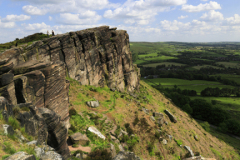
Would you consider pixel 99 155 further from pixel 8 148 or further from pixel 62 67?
pixel 62 67

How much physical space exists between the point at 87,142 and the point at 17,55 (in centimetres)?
1686

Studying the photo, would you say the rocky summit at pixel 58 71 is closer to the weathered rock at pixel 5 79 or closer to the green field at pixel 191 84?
the weathered rock at pixel 5 79

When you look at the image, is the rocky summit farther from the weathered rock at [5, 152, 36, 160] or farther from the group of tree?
the group of tree

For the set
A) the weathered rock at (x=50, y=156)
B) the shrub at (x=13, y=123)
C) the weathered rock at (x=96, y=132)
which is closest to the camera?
the weathered rock at (x=50, y=156)

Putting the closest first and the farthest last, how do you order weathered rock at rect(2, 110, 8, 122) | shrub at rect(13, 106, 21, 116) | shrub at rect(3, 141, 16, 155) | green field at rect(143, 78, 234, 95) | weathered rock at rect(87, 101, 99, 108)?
shrub at rect(3, 141, 16, 155) → weathered rock at rect(2, 110, 8, 122) → shrub at rect(13, 106, 21, 116) → weathered rock at rect(87, 101, 99, 108) → green field at rect(143, 78, 234, 95)

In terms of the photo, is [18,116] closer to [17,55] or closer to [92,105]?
[17,55]

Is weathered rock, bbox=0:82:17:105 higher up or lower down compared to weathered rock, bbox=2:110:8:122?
higher up

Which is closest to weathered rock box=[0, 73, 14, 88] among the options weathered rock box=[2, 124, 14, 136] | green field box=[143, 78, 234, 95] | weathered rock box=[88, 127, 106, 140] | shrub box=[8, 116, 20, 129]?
shrub box=[8, 116, 20, 129]

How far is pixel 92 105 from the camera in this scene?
33125 millimetres

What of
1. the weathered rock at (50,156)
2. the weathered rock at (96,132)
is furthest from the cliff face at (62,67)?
the weathered rock at (50,156)

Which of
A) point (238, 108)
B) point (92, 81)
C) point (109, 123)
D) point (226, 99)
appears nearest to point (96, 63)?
point (92, 81)

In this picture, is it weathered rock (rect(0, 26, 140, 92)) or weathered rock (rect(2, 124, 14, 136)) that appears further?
weathered rock (rect(0, 26, 140, 92))

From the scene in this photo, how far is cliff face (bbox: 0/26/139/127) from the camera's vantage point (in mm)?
16266

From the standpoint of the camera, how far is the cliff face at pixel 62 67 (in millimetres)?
16266
